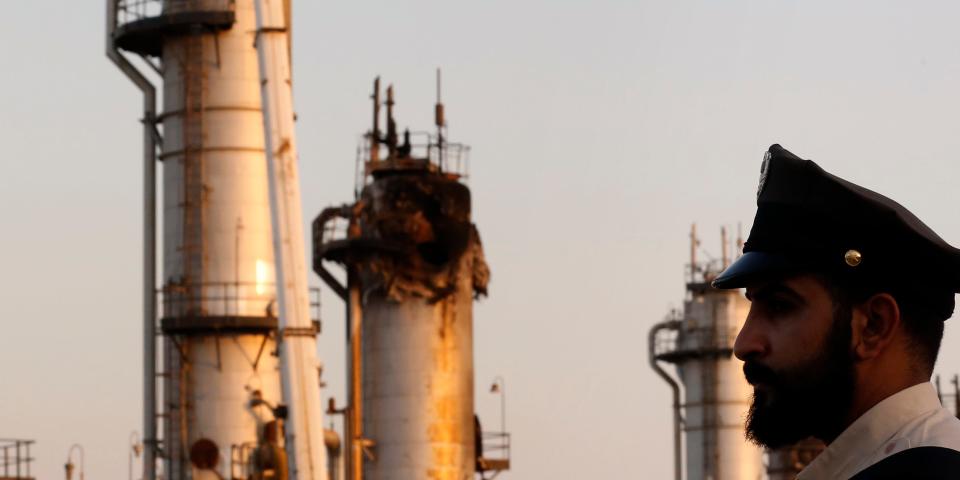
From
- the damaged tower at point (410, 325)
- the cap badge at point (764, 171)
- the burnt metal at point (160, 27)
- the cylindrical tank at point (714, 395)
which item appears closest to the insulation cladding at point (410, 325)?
the damaged tower at point (410, 325)

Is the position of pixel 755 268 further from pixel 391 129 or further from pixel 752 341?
pixel 391 129

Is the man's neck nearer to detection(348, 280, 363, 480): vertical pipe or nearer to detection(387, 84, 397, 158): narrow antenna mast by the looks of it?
detection(348, 280, 363, 480): vertical pipe

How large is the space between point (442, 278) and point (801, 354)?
1726 inches

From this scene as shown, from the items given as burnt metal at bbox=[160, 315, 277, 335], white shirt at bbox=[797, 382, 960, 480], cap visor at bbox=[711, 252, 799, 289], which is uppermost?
burnt metal at bbox=[160, 315, 277, 335]

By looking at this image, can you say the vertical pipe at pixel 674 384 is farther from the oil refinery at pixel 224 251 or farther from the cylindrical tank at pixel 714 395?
the oil refinery at pixel 224 251

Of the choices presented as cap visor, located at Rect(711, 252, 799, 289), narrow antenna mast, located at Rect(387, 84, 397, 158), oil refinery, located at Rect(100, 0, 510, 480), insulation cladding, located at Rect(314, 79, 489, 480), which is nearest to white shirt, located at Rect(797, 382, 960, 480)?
cap visor, located at Rect(711, 252, 799, 289)

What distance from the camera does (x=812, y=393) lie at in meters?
3.43

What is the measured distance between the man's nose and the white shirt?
0.64ft

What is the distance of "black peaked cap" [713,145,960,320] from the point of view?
3.40 m

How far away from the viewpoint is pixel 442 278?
155 feet

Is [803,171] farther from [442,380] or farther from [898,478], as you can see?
[442,380]

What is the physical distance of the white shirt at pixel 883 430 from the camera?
3.27 m

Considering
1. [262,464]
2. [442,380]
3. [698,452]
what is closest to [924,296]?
[262,464]

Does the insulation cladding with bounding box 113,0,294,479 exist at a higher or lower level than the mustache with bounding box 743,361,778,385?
higher
